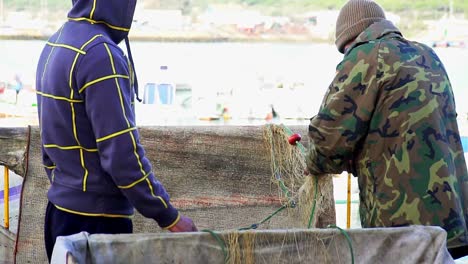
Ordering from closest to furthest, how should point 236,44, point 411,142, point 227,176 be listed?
point 411,142 < point 227,176 < point 236,44

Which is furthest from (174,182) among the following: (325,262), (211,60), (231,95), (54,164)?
(211,60)

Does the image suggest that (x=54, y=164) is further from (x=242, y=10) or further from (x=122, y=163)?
(x=242, y=10)

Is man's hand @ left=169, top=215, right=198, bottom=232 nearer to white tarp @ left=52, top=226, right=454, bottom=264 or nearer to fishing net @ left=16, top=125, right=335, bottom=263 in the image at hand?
white tarp @ left=52, top=226, right=454, bottom=264

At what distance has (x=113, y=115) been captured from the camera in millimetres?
2314

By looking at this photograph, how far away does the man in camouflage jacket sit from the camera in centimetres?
272

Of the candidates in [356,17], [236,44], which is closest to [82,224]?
[356,17]

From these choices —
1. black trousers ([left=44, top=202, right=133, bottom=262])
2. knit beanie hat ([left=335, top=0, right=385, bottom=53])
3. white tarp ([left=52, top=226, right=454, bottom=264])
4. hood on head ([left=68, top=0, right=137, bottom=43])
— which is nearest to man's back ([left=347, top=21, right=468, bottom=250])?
knit beanie hat ([left=335, top=0, right=385, bottom=53])

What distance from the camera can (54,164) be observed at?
257 centimetres

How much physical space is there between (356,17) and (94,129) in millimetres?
1152

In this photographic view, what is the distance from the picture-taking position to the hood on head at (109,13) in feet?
8.01

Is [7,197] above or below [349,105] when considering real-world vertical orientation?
below

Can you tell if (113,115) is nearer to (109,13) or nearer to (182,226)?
(109,13)

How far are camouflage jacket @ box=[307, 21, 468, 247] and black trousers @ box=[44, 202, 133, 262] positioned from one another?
0.81 meters

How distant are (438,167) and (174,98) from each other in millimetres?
24954
